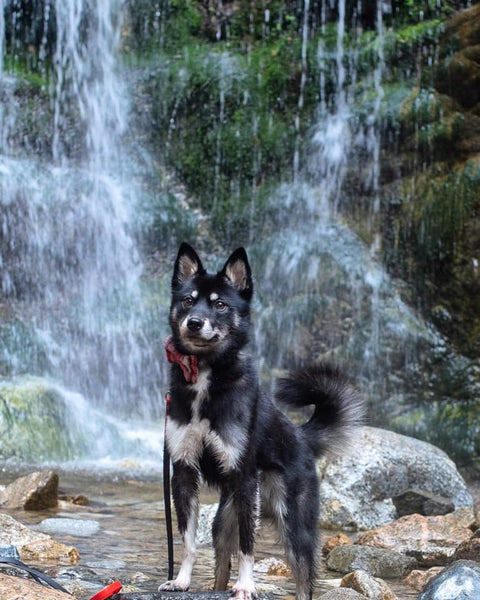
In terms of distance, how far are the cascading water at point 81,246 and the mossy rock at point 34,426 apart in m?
0.14

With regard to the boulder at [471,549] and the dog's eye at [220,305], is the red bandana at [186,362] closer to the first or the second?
the dog's eye at [220,305]

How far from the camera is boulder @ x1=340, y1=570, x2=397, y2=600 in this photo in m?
3.88

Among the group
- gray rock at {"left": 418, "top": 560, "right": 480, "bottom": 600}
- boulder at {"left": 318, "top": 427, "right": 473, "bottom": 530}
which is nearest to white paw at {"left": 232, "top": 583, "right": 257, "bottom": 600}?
gray rock at {"left": 418, "top": 560, "right": 480, "bottom": 600}

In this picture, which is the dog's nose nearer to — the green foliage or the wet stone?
the wet stone

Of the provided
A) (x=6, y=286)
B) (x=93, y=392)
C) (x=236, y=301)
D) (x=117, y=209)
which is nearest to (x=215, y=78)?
(x=117, y=209)

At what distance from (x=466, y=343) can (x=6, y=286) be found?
714cm

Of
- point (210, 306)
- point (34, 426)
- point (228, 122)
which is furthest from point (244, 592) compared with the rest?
point (228, 122)

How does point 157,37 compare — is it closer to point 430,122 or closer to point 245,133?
point 245,133

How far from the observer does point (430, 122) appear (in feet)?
40.2

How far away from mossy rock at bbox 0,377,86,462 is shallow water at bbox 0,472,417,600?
1168mm

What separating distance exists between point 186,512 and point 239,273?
1.13m

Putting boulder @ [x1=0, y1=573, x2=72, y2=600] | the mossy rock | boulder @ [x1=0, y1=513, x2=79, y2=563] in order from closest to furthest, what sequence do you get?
boulder @ [x1=0, y1=573, x2=72, y2=600] < boulder @ [x1=0, y1=513, x2=79, y2=563] < the mossy rock

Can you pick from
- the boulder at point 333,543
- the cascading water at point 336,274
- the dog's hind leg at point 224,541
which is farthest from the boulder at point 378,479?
the cascading water at point 336,274

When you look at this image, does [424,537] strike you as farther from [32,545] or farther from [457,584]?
[32,545]
